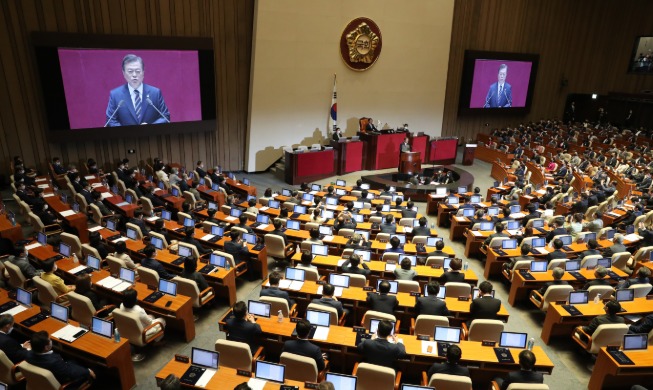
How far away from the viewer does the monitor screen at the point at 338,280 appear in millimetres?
7027

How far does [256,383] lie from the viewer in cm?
464

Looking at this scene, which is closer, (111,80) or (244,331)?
(244,331)

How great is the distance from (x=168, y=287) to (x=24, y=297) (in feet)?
6.51

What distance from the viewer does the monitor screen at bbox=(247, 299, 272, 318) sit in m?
6.05

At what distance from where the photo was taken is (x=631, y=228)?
9.79 meters

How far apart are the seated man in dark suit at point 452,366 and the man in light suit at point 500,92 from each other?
20409mm

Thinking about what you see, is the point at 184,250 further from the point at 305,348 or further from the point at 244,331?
the point at 305,348

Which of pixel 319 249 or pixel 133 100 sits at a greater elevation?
pixel 133 100

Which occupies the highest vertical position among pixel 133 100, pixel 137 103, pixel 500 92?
pixel 500 92

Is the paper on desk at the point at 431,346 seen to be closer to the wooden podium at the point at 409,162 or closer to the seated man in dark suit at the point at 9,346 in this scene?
the seated man in dark suit at the point at 9,346

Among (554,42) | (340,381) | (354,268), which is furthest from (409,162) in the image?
(554,42)

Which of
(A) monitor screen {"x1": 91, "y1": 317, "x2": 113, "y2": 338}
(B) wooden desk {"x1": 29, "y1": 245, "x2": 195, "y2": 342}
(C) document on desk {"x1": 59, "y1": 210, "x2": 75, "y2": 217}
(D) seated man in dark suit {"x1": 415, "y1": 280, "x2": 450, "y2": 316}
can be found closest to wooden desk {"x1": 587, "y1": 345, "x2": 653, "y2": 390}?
(D) seated man in dark suit {"x1": 415, "y1": 280, "x2": 450, "y2": 316}

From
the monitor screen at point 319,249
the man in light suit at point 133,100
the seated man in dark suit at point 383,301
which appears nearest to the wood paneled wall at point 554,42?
the man in light suit at point 133,100

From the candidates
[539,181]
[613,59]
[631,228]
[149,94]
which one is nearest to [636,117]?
[613,59]
